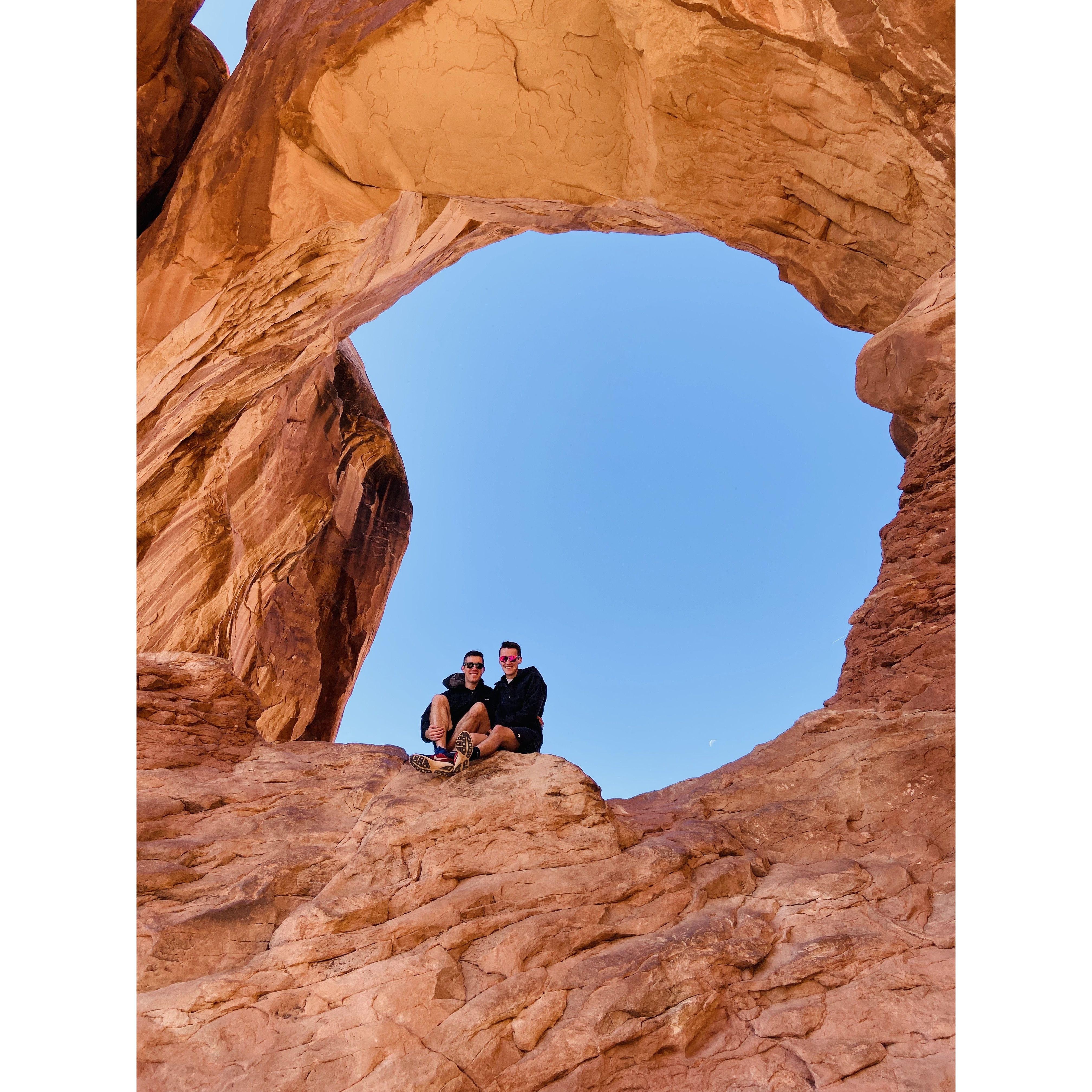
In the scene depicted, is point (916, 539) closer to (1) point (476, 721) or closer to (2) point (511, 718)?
(2) point (511, 718)

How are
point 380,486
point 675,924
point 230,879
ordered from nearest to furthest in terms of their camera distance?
1. point 675,924
2. point 230,879
3. point 380,486

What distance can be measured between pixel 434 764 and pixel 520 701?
1173 mm

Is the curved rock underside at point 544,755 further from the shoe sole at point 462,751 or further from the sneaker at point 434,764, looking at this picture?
the shoe sole at point 462,751

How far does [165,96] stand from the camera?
8.74 m

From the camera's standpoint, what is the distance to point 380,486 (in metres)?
16.7

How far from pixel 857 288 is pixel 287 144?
6.68 m

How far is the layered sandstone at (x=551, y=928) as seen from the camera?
444 centimetres

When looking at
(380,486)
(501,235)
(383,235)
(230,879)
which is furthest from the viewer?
(380,486)

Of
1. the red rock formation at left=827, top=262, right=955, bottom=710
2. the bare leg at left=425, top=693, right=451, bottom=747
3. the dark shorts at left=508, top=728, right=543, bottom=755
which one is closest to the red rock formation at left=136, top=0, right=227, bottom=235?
the bare leg at left=425, top=693, right=451, bottom=747

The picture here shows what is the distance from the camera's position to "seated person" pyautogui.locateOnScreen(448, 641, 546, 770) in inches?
277

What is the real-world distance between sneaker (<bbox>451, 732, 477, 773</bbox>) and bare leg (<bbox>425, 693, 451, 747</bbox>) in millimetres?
258

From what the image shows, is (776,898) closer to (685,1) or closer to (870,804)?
(870,804)

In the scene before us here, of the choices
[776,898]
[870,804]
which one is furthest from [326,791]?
[870,804]

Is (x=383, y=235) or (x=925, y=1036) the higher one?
(x=383, y=235)
